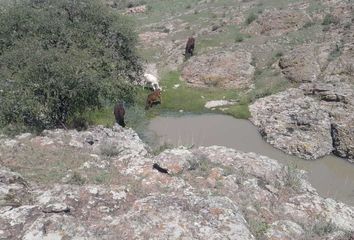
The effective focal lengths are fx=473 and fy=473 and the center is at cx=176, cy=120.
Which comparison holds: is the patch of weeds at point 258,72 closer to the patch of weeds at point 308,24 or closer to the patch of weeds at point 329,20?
the patch of weeds at point 308,24

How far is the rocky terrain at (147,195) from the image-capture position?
978 cm

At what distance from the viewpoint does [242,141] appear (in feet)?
66.8

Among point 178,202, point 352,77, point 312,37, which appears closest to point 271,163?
point 178,202

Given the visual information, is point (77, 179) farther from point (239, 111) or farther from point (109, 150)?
point (239, 111)

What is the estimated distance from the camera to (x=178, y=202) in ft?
35.1

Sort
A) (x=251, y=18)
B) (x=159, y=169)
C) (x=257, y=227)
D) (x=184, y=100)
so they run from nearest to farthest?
1. (x=257, y=227)
2. (x=159, y=169)
3. (x=184, y=100)
4. (x=251, y=18)

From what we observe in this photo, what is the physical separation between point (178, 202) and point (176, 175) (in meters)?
2.04

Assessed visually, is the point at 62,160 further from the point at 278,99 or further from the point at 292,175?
the point at 278,99

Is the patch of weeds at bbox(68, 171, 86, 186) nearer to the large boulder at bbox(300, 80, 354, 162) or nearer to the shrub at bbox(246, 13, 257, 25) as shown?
the large boulder at bbox(300, 80, 354, 162)

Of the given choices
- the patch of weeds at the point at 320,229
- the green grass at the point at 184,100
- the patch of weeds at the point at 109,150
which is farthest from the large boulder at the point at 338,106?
the patch of weeds at the point at 109,150

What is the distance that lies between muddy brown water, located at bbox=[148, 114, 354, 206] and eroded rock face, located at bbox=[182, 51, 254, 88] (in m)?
4.01

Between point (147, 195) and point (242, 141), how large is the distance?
979 cm

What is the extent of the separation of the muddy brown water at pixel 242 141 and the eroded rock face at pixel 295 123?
1.31ft

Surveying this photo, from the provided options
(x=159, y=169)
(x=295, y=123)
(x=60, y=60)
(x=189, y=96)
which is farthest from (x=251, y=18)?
(x=159, y=169)
